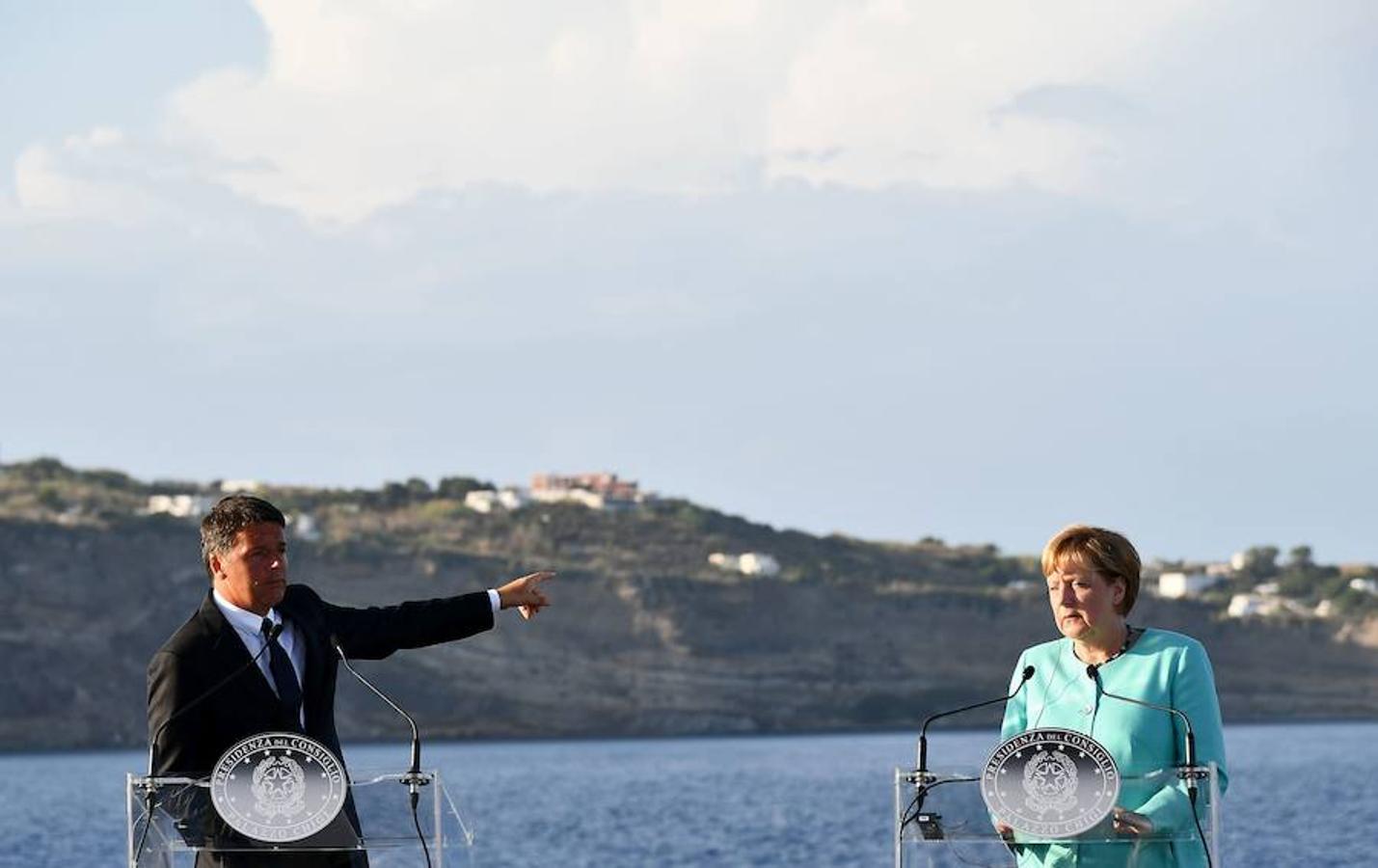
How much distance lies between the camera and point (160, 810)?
4.96 m

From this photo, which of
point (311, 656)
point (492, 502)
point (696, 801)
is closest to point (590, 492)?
point (492, 502)

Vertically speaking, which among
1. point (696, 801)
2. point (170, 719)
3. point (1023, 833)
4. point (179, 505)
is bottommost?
point (1023, 833)

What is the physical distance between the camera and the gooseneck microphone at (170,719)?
194 inches

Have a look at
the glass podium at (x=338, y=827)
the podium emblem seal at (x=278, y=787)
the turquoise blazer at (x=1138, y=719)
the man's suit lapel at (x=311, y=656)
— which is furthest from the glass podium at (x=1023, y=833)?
the man's suit lapel at (x=311, y=656)

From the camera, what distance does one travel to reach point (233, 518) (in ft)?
17.4

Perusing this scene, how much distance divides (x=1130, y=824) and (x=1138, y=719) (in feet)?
1.05

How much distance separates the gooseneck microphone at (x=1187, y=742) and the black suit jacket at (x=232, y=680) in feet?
4.27

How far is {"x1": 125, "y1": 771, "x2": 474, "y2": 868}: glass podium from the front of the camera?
4.92 metres

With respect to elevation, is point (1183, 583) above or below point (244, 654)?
above

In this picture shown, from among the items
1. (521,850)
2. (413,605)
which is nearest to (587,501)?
(521,850)

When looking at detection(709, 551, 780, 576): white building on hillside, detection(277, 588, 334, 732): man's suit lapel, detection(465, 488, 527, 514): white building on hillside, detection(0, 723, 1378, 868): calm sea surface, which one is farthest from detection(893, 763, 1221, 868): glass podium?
detection(465, 488, 527, 514): white building on hillside

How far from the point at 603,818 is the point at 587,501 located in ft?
251

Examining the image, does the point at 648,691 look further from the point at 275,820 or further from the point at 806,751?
the point at 275,820

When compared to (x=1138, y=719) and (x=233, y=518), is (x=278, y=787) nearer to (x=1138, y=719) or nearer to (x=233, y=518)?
(x=233, y=518)
